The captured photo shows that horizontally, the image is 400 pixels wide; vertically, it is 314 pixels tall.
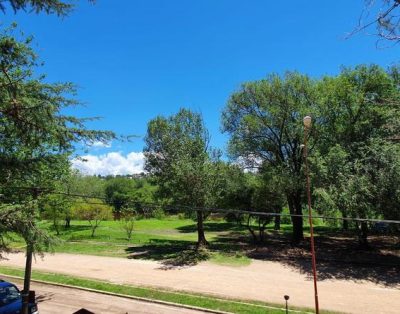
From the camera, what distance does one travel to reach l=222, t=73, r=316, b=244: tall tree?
1206 inches

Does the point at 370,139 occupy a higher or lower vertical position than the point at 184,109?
lower

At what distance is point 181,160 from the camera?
94.0ft

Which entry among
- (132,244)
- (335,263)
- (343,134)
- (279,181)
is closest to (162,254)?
(132,244)

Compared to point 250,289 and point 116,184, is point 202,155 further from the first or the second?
point 116,184

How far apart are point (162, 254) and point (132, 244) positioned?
21.5 feet

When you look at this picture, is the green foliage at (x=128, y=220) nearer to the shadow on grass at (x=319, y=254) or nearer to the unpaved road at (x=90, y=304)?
the shadow on grass at (x=319, y=254)

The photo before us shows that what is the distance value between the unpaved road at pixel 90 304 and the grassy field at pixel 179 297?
0.66 m

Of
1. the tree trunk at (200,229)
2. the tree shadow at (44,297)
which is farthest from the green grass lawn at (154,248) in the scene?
the tree shadow at (44,297)

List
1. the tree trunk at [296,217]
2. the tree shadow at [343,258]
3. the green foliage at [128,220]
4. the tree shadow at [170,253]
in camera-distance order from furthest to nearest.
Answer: the green foliage at [128,220], the tree trunk at [296,217], the tree shadow at [170,253], the tree shadow at [343,258]

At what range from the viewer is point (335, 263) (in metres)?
25.9

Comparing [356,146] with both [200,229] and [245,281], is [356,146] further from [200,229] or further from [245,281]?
[200,229]

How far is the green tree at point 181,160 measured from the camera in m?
27.9

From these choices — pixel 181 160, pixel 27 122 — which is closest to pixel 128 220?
pixel 181 160

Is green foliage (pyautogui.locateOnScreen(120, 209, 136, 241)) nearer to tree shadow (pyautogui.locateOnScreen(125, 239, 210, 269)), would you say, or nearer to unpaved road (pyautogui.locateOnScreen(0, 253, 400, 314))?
tree shadow (pyautogui.locateOnScreen(125, 239, 210, 269))
